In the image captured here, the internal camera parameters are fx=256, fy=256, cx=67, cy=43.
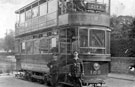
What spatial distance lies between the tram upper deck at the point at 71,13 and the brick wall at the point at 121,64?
9.28m

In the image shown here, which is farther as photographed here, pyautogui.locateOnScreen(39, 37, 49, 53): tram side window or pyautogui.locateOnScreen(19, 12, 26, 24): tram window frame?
pyautogui.locateOnScreen(19, 12, 26, 24): tram window frame

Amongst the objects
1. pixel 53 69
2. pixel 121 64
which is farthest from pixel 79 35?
pixel 121 64

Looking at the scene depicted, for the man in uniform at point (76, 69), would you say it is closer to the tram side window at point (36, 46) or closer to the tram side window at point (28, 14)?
the tram side window at point (36, 46)

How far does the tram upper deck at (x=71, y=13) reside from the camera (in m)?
11.5

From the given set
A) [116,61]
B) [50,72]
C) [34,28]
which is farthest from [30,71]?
[116,61]

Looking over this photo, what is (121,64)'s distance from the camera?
22.3 meters

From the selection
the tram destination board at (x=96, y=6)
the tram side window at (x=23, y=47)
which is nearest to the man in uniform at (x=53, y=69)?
the tram destination board at (x=96, y=6)

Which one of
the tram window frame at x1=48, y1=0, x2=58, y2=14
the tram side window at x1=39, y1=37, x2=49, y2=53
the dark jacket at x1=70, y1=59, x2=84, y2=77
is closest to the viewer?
the dark jacket at x1=70, y1=59, x2=84, y2=77

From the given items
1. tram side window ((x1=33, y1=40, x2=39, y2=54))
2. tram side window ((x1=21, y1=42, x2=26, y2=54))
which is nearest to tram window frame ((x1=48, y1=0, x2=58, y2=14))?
tram side window ((x1=33, y1=40, x2=39, y2=54))

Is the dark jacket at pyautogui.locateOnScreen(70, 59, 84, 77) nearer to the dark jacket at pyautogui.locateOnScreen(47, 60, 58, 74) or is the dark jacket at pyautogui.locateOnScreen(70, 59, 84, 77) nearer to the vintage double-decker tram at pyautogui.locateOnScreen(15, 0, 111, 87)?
the vintage double-decker tram at pyautogui.locateOnScreen(15, 0, 111, 87)

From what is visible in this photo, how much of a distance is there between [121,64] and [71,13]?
479 inches

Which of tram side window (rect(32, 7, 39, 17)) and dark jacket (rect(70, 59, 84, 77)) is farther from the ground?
tram side window (rect(32, 7, 39, 17))

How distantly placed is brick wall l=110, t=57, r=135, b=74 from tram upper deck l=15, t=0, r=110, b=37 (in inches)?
365

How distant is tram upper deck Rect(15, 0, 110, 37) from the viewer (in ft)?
37.6
